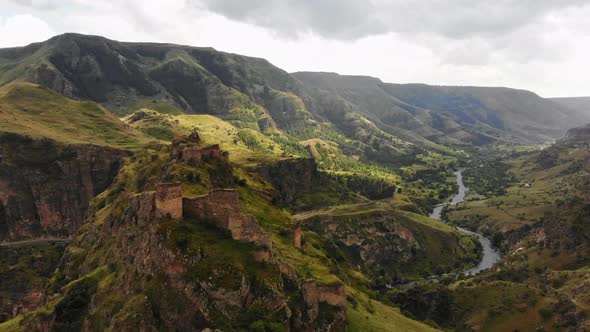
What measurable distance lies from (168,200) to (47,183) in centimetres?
14316

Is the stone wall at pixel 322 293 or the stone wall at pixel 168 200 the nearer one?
the stone wall at pixel 168 200

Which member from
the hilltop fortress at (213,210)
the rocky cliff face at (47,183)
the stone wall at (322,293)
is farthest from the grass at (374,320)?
the rocky cliff face at (47,183)

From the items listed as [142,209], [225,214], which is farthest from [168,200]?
[142,209]

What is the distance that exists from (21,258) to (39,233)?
26858mm

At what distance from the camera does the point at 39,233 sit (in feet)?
570

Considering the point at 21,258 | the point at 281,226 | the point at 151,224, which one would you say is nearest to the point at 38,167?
the point at 21,258

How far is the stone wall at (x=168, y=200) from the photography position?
6381 centimetres

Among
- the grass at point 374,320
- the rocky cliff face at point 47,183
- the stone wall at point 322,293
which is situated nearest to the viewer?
the stone wall at point 322,293

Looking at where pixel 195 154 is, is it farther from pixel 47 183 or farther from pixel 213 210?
pixel 47 183

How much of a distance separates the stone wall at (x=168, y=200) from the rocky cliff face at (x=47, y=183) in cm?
13589

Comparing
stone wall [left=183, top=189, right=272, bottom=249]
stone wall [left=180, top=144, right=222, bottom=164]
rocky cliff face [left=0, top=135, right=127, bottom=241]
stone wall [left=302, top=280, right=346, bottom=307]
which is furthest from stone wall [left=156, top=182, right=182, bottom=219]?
rocky cliff face [left=0, top=135, right=127, bottom=241]

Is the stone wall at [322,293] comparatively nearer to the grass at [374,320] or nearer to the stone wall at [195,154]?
the grass at [374,320]

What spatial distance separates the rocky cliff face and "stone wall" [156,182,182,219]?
136 m

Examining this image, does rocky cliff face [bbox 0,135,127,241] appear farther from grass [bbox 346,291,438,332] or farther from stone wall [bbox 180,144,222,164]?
grass [bbox 346,291,438,332]
